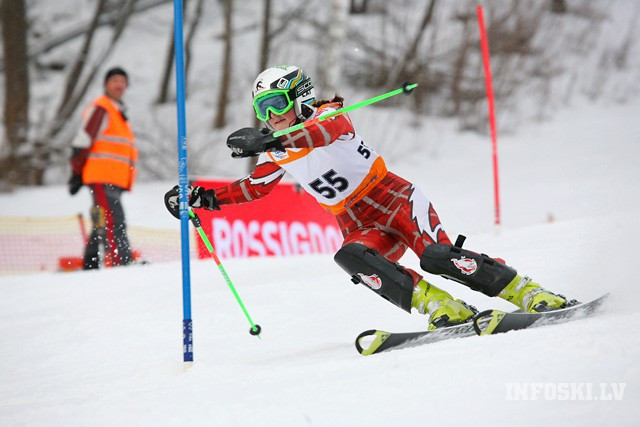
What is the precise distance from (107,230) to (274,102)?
3825mm

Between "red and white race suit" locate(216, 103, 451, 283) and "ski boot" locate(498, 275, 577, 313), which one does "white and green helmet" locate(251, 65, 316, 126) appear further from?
"ski boot" locate(498, 275, 577, 313)

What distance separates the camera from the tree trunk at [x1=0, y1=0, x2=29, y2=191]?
12430 mm

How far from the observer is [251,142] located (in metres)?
3.29

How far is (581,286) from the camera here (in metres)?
4.66

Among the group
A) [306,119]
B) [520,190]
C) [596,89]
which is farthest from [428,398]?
[596,89]

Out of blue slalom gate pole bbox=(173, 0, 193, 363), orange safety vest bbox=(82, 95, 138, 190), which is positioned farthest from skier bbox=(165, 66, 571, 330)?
orange safety vest bbox=(82, 95, 138, 190)

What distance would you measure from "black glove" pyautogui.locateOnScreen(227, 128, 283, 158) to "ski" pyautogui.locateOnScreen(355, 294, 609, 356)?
950 mm

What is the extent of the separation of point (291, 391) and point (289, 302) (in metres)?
2.56

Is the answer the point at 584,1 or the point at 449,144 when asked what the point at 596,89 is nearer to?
the point at 584,1

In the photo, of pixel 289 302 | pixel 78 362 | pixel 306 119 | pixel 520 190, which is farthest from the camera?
pixel 520 190

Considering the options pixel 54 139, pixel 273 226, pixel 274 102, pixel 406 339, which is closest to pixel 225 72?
pixel 54 139

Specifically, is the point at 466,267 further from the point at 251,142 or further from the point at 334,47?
the point at 334,47

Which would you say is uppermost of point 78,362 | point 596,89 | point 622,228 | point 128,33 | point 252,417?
point 128,33

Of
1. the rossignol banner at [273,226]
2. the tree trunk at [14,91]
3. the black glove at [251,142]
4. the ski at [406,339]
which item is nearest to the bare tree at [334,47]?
the rossignol banner at [273,226]
